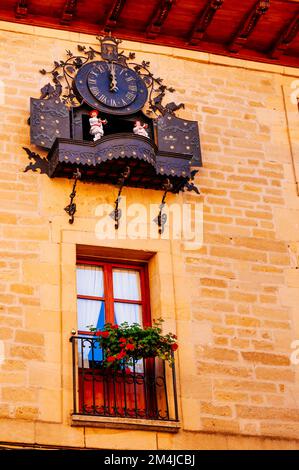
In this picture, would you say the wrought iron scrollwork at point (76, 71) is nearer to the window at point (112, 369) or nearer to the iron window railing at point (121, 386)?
the window at point (112, 369)

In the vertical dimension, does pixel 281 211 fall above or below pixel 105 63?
below

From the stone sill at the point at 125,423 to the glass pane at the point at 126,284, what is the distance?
1.58m

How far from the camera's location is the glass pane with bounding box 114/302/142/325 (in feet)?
37.5

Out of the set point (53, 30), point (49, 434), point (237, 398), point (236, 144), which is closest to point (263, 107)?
point (236, 144)

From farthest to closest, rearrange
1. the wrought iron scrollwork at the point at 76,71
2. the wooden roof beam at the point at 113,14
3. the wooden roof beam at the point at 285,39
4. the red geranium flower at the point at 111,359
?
the wooden roof beam at the point at 285,39
the wooden roof beam at the point at 113,14
the wrought iron scrollwork at the point at 76,71
the red geranium flower at the point at 111,359

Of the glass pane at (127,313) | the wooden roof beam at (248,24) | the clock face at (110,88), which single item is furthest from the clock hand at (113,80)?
the glass pane at (127,313)

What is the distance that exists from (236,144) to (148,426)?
12.6 feet

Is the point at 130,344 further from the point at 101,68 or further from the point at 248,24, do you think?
the point at 248,24

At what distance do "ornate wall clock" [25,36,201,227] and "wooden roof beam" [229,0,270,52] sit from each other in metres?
1.21

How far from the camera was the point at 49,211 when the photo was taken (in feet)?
37.7

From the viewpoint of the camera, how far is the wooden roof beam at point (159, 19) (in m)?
12.9

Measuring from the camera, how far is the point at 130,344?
34.9ft
